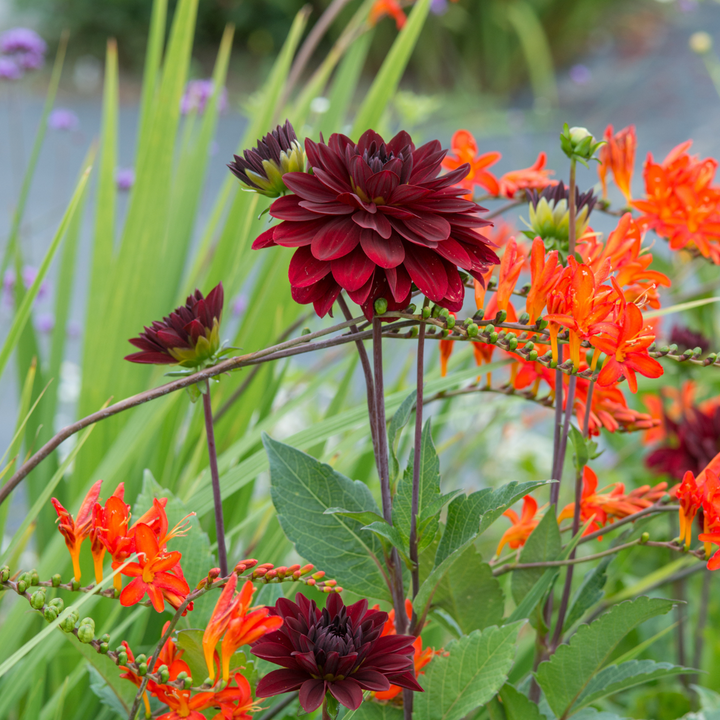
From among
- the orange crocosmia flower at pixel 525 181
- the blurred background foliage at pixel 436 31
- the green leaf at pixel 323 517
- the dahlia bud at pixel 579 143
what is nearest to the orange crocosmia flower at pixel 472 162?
the orange crocosmia flower at pixel 525 181

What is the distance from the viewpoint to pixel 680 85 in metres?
3.89

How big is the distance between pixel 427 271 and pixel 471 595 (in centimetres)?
18

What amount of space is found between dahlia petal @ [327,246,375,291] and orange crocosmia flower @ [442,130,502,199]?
0.20 meters

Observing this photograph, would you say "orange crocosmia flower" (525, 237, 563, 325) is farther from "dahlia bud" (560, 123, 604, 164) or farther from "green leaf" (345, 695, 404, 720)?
"green leaf" (345, 695, 404, 720)

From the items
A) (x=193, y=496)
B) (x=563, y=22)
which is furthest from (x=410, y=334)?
(x=563, y=22)

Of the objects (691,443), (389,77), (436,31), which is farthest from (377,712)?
(436,31)

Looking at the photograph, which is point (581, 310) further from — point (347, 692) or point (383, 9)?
point (383, 9)

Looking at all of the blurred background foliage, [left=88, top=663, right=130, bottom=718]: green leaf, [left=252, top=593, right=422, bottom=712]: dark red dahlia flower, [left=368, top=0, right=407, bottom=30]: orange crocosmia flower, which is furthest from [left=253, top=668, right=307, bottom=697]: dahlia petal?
the blurred background foliage

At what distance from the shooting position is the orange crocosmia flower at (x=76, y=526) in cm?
28

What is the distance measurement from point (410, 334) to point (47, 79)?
464cm

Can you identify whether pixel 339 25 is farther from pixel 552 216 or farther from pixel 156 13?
pixel 552 216

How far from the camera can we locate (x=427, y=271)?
0.88ft

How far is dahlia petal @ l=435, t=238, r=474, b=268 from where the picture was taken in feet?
0.86

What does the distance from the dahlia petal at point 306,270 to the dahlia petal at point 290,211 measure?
0.01 meters
